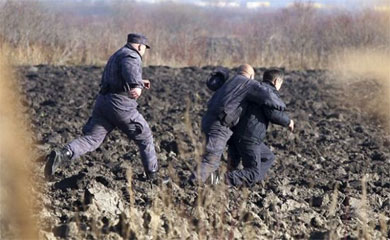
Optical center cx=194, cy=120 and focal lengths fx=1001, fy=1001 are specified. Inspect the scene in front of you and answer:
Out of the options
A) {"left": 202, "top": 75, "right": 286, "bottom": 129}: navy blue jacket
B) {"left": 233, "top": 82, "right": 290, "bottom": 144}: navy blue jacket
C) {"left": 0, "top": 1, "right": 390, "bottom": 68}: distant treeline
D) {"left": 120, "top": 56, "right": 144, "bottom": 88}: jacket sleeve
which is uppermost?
{"left": 120, "top": 56, "right": 144, "bottom": 88}: jacket sleeve

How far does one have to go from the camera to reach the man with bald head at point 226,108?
9078mm

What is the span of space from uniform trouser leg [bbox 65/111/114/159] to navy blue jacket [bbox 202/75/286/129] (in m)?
1.00

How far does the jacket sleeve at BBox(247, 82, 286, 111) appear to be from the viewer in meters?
9.04

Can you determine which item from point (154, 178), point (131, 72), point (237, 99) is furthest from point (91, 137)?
point (237, 99)

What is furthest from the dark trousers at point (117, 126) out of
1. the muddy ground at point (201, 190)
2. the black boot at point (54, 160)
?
the muddy ground at point (201, 190)

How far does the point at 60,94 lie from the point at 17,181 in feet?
33.4

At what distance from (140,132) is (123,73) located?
59cm

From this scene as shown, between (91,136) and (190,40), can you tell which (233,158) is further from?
(190,40)

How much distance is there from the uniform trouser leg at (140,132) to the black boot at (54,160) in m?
0.58

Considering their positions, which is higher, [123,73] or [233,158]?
[123,73]

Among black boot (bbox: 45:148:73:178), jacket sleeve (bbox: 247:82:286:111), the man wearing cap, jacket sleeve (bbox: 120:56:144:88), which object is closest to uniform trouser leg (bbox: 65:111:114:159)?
the man wearing cap

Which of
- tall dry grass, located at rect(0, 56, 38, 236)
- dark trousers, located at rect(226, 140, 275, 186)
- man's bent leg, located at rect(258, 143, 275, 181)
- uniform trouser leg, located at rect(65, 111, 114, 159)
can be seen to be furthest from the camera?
man's bent leg, located at rect(258, 143, 275, 181)

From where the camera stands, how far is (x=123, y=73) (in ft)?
29.7

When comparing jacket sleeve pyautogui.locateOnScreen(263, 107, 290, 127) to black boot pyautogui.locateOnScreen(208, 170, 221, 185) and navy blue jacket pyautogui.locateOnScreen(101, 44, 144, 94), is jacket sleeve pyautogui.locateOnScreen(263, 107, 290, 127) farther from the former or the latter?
navy blue jacket pyautogui.locateOnScreen(101, 44, 144, 94)
